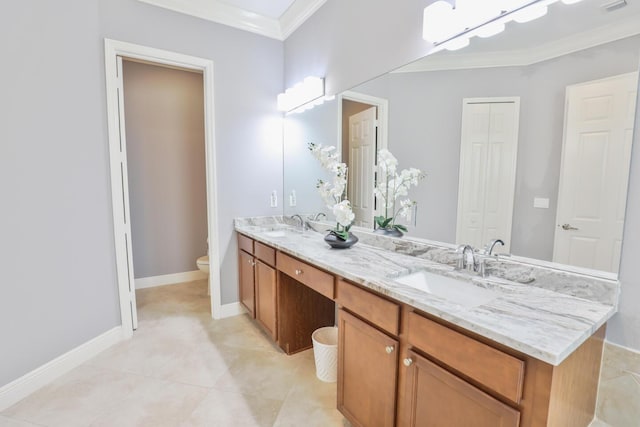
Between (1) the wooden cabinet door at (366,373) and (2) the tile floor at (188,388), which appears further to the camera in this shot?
(2) the tile floor at (188,388)

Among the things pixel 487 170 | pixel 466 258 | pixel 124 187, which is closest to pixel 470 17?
pixel 487 170

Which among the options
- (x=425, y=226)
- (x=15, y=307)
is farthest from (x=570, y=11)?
(x=15, y=307)

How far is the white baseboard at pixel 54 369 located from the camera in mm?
1724

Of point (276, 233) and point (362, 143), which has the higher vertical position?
point (362, 143)

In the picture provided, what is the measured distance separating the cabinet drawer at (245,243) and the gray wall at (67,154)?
0.15 m

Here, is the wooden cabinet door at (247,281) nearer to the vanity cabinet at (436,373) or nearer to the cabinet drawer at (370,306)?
the vanity cabinet at (436,373)

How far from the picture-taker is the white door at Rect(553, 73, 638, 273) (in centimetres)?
105

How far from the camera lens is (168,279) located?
148 inches

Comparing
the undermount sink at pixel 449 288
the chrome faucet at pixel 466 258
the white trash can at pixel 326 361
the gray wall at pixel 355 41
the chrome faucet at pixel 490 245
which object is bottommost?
the white trash can at pixel 326 361

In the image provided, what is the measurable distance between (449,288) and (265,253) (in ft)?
4.47

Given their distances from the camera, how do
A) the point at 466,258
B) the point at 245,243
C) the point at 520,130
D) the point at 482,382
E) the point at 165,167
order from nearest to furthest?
the point at 482,382
the point at 520,130
the point at 466,258
the point at 245,243
the point at 165,167

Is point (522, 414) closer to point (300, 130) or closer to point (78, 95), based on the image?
point (300, 130)

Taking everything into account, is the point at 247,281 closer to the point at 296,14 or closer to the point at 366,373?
the point at 366,373

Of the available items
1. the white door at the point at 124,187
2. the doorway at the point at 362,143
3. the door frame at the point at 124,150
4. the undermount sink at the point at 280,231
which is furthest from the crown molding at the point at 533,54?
the white door at the point at 124,187
